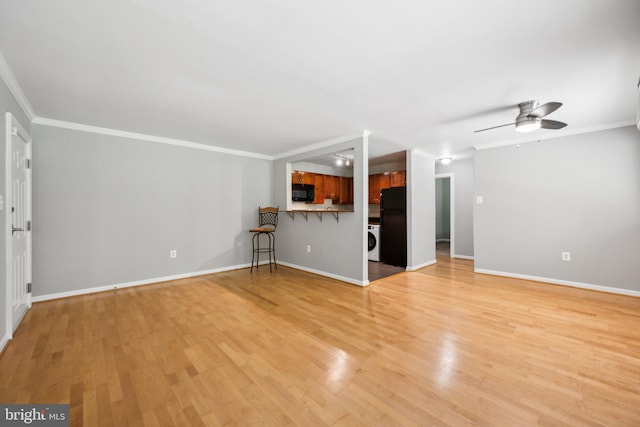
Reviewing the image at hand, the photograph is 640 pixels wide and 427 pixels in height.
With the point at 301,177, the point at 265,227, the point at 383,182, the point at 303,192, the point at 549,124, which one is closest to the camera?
the point at 549,124

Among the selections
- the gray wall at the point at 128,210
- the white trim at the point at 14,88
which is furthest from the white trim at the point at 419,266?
the white trim at the point at 14,88

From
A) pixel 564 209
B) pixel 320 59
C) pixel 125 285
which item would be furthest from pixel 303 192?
pixel 564 209

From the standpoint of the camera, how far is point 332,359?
199cm

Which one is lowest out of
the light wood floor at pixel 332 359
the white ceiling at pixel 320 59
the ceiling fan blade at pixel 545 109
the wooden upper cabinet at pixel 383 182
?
the light wood floor at pixel 332 359

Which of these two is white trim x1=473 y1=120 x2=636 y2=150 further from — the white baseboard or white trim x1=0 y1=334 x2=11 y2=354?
white trim x1=0 y1=334 x2=11 y2=354

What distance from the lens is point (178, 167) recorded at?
4.33 meters

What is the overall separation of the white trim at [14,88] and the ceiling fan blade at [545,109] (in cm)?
454

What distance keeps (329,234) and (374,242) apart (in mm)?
1753

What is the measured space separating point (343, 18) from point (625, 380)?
2.99 m

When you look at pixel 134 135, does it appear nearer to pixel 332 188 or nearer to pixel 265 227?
pixel 265 227

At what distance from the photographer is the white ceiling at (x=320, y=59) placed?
5.08 feet

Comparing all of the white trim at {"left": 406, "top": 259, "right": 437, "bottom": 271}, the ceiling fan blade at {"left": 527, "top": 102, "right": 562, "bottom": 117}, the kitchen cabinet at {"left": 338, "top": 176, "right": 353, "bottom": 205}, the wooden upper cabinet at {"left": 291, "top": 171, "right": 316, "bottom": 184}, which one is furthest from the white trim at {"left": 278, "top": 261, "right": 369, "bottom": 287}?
the ceiling fan blade at {"left": 527, "top": 102, "right": 562, "bottom": 117}

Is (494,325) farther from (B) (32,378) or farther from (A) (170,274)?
(A) (170,274)

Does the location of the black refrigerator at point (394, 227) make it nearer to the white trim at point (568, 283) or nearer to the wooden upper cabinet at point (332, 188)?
the white trim at point (568, 283)
